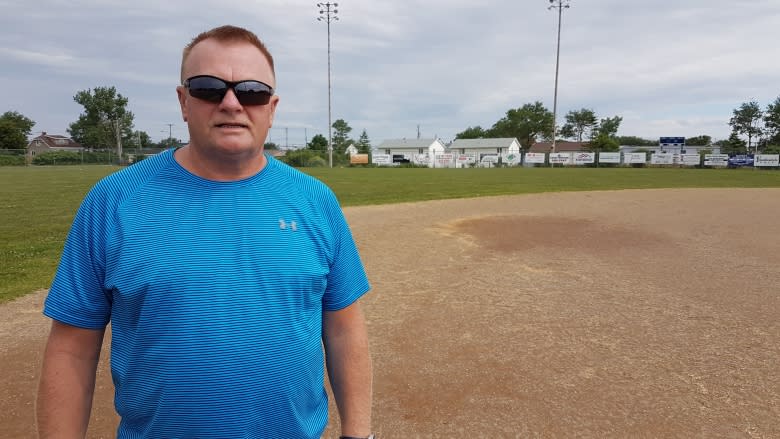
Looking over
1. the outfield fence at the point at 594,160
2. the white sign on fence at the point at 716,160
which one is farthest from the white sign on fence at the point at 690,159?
the white sign on fence at the point at 716,160

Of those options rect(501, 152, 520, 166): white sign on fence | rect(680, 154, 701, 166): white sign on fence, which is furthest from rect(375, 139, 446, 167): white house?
rect(680, 154, 701, 166): white sign on fence

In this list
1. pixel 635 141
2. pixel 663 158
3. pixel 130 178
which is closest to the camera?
pixel 130 178

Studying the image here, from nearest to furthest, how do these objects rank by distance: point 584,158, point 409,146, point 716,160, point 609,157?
1. point 716,160
2. point 609,157
3. point 584,158
4. point 409,146

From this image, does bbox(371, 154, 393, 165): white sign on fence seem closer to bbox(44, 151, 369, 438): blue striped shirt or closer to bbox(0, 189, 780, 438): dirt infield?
bbox(0, 189, 780, 438): dirt infield

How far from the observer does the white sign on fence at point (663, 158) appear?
156 ft

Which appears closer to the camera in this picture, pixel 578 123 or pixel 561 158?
pixel 561 158

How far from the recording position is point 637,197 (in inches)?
686

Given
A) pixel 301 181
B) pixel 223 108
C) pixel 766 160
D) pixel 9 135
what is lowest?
pixel 301 181

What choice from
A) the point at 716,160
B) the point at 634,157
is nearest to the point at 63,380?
the point at 716,160

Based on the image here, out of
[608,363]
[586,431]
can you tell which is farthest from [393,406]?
[608,363]

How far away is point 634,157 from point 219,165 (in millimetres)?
54762

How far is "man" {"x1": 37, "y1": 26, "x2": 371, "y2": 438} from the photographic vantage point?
4.70 feet

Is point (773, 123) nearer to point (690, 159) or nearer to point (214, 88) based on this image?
point (690, 159)

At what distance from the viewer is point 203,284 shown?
4.71 ft
